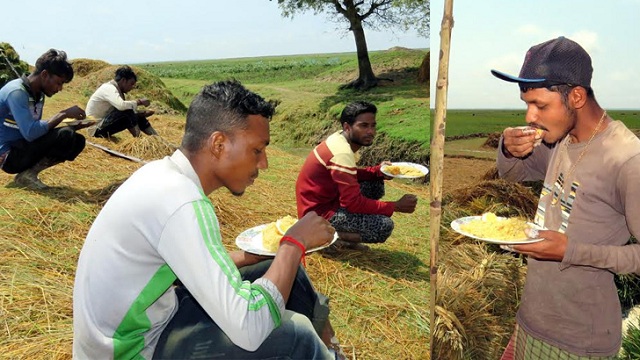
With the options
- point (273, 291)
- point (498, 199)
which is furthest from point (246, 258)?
point (498, 199)

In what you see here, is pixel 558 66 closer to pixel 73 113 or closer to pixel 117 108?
pixel 73 113

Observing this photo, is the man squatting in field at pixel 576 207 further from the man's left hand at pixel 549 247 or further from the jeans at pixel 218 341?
the jeans at pixel 218 341

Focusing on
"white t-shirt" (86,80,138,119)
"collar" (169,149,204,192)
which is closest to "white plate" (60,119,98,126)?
"white t-shirt" (86,80,138,119)

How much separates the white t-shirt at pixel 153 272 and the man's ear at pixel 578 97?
1139 mm

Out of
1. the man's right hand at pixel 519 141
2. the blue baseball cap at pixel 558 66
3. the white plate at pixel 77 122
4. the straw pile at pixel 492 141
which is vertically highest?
the blue baseball cap at pixel 558 66

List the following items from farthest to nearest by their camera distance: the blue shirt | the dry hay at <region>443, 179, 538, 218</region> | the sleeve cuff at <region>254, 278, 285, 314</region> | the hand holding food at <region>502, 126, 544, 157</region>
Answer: the blue shirt, the dry hay at <region>443, 179, 538, 218</region>, the hand holding food at <region>502, 126, 544, 157</region>, the sleeve cuff at <region>254, 278, 285, 314</region>

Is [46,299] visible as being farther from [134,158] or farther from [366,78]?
[366,78]

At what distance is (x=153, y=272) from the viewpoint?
157 cm

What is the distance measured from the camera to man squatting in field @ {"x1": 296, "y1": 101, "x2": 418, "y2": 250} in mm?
3842

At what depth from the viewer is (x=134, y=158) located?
641cm

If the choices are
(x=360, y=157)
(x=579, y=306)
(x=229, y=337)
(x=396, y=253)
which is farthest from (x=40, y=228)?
(x=360, y=157)

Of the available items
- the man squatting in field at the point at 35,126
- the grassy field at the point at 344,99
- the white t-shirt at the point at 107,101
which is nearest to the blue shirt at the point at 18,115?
the man squatting in field at the point at 35,126

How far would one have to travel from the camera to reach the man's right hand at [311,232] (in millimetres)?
1782

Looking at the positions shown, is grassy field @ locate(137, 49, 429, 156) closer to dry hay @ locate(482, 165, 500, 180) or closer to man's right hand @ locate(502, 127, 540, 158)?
dry hay @ locate(482, 165, 500, 180)
